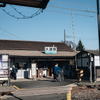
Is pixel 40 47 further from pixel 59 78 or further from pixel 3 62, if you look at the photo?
pixel 3 62

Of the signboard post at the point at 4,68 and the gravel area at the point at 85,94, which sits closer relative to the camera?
the gravel area at the point at 85,94

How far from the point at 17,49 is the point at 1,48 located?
2.19 metres

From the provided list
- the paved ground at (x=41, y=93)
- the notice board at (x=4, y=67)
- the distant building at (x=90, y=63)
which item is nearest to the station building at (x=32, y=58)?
the distant building at (x=90, y=63)

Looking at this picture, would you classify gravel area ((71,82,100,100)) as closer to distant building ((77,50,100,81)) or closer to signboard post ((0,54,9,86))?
distant building ((77,50,100,81))

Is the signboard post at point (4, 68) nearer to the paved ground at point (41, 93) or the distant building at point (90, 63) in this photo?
the paved ground at point (41, 93)

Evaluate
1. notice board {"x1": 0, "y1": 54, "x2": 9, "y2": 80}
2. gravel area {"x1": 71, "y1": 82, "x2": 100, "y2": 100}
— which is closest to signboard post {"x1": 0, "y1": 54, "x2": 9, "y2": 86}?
notice board {"x1": 0, "y1": 54, "x2": 9, "y2": 80}

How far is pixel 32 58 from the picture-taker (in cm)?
2009

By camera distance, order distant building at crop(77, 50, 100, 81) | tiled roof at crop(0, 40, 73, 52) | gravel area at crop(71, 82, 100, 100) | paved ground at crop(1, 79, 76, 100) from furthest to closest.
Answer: tiled roof at crop(0, 40, 73, 52) < distant building at crop(77, 50, 100, 81) < paved ground at crop(1, 79, 76, 100) < gravel area at crop(71, 82, 100, 100)

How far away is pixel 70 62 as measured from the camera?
22.3 meters

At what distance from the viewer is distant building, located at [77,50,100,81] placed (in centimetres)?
1703

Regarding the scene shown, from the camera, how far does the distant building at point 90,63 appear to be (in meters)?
17.0

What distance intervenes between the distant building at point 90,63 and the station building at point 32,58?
1.82 m

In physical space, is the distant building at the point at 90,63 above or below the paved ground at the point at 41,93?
above

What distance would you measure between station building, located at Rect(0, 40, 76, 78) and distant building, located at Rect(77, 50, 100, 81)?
5.97 ft
